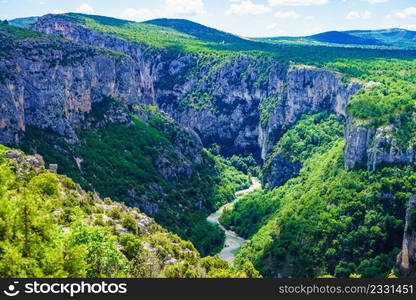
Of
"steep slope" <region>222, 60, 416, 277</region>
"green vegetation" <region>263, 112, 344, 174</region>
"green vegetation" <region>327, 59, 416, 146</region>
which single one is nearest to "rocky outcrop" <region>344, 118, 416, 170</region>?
"steep slope" <region>222, 60, 416, 277</region>

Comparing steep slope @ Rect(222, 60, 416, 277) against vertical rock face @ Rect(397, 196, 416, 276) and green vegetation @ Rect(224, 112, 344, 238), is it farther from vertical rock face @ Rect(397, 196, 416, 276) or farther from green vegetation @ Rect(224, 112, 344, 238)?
green vegetation @ Rect(224, 112, 344, 238)

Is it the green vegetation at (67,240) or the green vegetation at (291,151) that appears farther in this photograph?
the green vegetation at (291,151)

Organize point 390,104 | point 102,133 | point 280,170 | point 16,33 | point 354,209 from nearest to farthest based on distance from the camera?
point 354,209 → point 390,104 → point 16,33 → point 102,133 → point 280,170

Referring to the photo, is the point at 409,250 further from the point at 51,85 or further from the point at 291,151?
the point at 291,151

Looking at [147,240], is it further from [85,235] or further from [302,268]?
[302,268]

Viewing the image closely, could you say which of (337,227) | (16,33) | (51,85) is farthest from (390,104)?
(16,33)

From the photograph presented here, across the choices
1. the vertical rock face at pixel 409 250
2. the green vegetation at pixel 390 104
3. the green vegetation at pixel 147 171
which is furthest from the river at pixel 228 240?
the vertical rock face at pixel 409 250

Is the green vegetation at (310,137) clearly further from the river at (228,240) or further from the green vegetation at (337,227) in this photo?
the green vegetation at (337,227)
